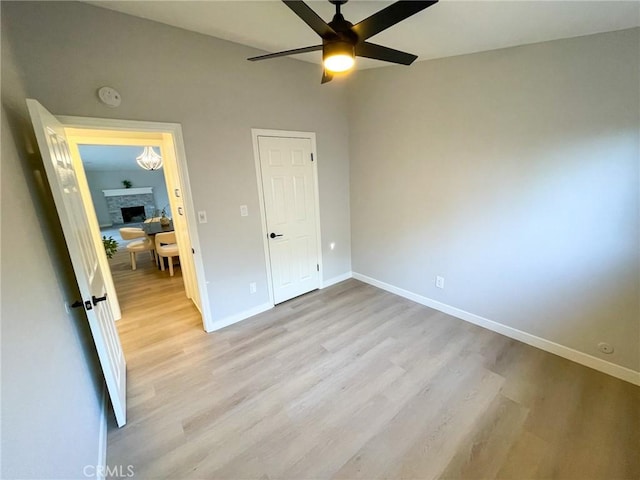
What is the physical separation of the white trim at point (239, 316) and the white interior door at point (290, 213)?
0.56ft

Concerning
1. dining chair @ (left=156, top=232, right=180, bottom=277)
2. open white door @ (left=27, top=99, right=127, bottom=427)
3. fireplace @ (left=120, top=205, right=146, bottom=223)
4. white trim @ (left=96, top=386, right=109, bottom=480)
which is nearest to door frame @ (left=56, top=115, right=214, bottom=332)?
open white door @ (left=27, top=99, right=127, bottom=427)

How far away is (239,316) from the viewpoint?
3.01 m

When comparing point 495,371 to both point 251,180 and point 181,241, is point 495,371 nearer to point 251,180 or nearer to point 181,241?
point 251,180

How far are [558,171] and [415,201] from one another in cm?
123

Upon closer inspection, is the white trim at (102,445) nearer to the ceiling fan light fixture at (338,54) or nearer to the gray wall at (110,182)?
the ceiling fan light fixture at (338,54)

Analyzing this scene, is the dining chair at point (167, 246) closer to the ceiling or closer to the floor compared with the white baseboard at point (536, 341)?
closer to the ceiling

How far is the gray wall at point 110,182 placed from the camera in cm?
955

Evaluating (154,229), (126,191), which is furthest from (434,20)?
(126,191)

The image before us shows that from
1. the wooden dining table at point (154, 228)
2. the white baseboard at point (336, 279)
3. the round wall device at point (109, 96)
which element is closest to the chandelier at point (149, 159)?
the wooden dining table at point (154, 228)

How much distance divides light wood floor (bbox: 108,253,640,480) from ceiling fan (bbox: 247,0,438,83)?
7.31ft

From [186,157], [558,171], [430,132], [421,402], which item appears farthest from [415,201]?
[186,157]

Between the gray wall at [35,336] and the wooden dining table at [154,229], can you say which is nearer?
the gray wall at [35,336]

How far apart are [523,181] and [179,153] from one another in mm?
2975

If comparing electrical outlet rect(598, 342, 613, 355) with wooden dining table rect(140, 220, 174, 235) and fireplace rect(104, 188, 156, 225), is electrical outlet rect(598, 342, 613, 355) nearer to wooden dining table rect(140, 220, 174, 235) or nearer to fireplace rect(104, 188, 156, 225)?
wooden dining table rect(140, 220, 174, 235)
